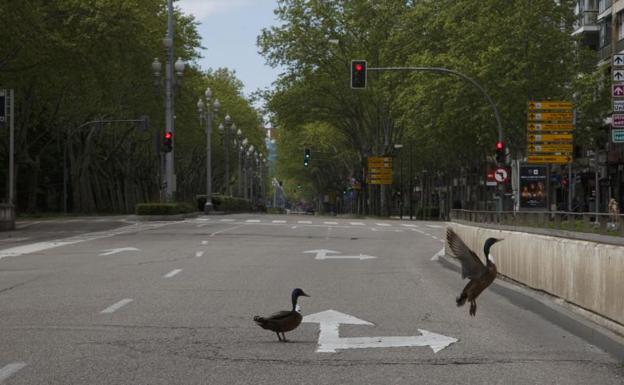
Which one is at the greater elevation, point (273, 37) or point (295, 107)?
point (273, 37)

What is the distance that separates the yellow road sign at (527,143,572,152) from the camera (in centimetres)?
4497

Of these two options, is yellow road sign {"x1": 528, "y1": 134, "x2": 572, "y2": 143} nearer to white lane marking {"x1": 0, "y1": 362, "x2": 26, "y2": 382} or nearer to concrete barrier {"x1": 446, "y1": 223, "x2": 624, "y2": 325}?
concrete barrier {"x1": 446, "y1": 223, "x2": 624, "y2": 325}

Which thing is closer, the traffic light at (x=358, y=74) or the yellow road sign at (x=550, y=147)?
the traffic light at (x=358, y=74)

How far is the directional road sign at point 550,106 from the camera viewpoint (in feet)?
Answer: 147

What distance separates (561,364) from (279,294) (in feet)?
21.6

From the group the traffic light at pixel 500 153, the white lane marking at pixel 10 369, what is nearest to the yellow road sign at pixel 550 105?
the traffic light at pixel 500 153

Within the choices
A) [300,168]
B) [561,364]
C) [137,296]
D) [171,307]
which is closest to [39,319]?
[171,307]

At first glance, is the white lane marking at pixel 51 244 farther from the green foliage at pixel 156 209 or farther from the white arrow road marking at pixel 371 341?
the white arrow road marking at pixel 371 341

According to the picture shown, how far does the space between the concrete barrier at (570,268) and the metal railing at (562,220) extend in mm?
611

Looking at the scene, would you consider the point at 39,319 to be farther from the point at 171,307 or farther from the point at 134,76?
the point at 134,76

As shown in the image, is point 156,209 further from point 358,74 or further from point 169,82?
point 358,74

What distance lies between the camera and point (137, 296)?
14430mm

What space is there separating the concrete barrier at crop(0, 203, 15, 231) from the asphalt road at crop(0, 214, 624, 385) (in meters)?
16.1

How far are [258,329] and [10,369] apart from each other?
A: 3.24 m
